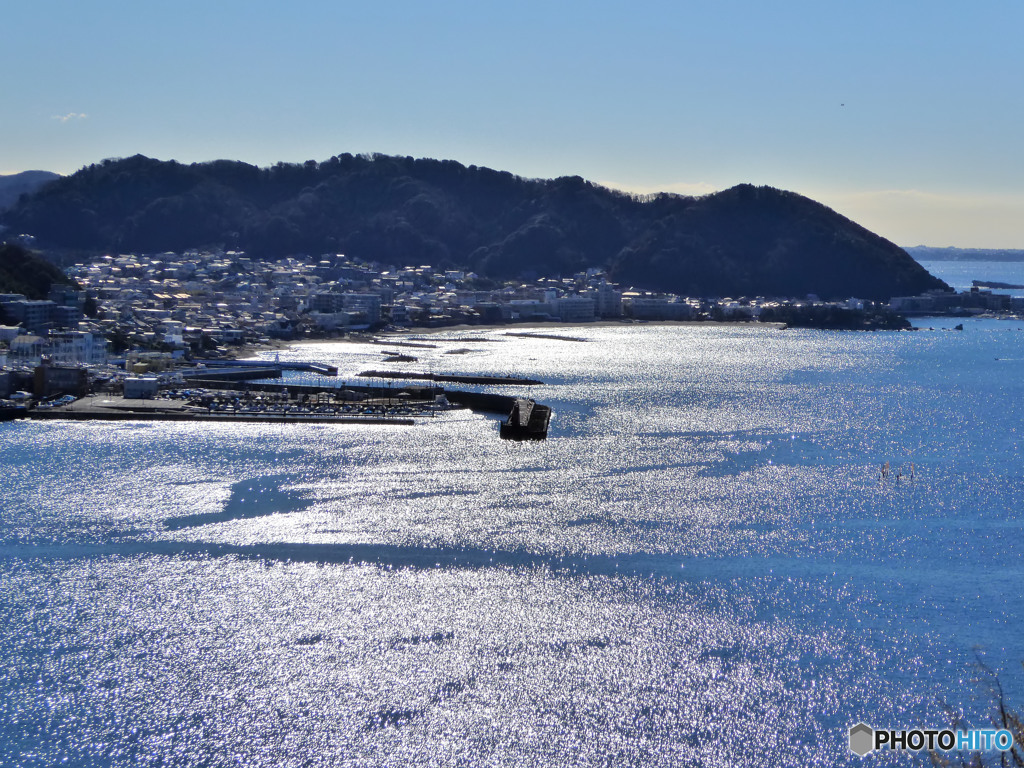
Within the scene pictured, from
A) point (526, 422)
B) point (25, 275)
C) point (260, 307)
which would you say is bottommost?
point (526, 422)

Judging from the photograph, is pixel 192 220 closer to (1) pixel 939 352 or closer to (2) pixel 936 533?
(1) pixel 939 352

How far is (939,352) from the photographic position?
104ft

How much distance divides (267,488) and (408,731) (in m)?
6.21

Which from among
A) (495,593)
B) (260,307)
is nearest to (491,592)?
(495,593)

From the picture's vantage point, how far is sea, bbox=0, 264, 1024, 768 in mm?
6148

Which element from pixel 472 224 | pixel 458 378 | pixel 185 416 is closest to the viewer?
pixel 185 416

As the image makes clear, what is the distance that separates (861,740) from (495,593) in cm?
333

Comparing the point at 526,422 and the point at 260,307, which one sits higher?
the point at 260,307

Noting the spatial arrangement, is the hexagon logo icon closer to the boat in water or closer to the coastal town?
the boat in water

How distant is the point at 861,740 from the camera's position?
5.69 m

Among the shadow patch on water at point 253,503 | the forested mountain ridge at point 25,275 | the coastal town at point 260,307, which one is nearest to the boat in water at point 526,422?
the shadow patch on water at point 253,503

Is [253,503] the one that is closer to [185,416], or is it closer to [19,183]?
[185,416]

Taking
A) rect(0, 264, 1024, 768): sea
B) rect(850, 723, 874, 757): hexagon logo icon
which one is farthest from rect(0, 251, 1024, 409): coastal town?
rect(850, 723, 874, 757): hexagon logo icon

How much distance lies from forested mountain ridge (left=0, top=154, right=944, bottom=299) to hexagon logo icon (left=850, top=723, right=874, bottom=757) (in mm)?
47465
